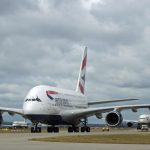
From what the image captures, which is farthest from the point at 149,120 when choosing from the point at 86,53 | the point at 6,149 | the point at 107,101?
the point at 6,149

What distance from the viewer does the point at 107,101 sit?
56.2m

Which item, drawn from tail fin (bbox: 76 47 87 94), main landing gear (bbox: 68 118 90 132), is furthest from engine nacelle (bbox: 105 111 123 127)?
tail fin (bbox: 76 47 87 94)

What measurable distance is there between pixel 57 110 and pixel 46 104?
8.84ft

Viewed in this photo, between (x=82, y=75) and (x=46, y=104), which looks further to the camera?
(x=82, y=75)

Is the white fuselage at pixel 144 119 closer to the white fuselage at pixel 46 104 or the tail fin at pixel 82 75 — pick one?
the tail fin at pixel 82 75

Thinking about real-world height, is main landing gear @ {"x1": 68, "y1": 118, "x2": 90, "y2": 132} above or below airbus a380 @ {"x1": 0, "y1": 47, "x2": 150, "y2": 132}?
below

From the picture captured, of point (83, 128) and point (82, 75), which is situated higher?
point (82, 75)

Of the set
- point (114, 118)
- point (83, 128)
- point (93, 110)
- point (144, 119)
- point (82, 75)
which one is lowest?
point (83, 128)

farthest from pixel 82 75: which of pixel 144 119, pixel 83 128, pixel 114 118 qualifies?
pixel 144 119

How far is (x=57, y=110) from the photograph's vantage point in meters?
52.6

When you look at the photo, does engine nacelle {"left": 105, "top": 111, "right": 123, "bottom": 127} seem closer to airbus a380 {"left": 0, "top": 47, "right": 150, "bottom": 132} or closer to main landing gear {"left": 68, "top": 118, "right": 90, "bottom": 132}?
airbus a380 {"left": 0, "top": 47, "right": 150, "bottom": 132}

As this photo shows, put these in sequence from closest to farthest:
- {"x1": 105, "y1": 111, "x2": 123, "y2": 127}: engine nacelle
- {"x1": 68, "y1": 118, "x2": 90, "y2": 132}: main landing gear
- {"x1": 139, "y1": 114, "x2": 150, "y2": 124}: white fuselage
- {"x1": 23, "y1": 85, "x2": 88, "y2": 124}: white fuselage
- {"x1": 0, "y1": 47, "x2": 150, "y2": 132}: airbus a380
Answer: {"x1": 23, "y1": 85, "x2": 88, "y2": 124}: white fuselage
{"x1": 0, "y1": 47, "x2": 150, "y2": 132}: airbus a380
{"x1": 105, "y1": 111, "x2": 123, "y2": 127}: engine nacelle
{"x1": 68, "y1": 118, "x2": 90, "y2": 132}: main landing gear
{"x1": 139, "y1": 114, "x2": 150, "y2": 124}: white fuselage

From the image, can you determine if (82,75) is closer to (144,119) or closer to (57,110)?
(57,110)

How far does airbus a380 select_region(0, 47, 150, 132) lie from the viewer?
49219 millimetres
